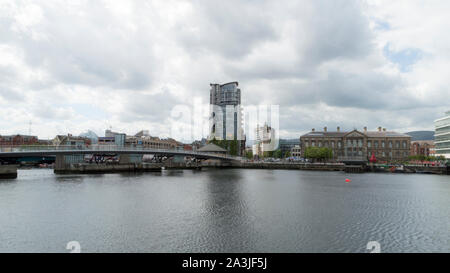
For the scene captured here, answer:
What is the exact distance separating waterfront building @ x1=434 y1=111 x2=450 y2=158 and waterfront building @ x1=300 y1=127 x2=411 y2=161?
1441 centimetres

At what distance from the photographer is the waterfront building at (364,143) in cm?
11588

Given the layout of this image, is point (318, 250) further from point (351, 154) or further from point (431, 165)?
point (351, 154)

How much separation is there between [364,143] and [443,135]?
28.4m

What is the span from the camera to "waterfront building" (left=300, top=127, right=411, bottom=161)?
380 feet

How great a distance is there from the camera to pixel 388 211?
24.9 m

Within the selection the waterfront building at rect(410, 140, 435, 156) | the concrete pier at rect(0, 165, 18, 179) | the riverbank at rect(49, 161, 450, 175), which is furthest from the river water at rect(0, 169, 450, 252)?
the waterfront building at rect(410, 140, 435, 156)

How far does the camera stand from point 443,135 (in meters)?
95.8

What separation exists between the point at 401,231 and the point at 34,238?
24.3 meters

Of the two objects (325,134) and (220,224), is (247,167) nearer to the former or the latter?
(325,134)

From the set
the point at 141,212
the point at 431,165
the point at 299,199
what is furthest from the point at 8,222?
the point at 431,165

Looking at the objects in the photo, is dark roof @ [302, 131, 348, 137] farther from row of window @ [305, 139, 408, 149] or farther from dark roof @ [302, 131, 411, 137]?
row of window @ [305, 139, 408, 149]

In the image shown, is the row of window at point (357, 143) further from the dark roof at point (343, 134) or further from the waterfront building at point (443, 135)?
the waterfront building at point (443, 135)

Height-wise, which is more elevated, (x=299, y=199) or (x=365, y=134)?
(x=365, y=134)

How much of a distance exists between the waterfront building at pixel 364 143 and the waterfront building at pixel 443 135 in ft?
47.3
